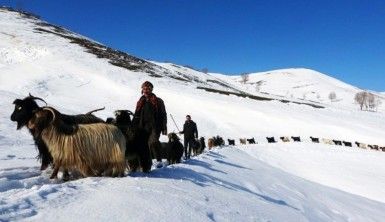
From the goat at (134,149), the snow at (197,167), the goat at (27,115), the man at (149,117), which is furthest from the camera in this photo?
the man at (149,117)

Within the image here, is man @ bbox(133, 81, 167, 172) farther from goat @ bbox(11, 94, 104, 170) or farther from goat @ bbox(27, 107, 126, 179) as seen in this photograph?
goat @ bbox(11, 94, 104, 170)

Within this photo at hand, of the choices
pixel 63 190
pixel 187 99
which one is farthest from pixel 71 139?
pixel 187 99

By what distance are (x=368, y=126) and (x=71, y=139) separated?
133ft

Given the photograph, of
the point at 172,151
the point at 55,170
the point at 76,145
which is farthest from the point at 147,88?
the point at 172,151

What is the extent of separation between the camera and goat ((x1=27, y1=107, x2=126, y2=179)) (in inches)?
287

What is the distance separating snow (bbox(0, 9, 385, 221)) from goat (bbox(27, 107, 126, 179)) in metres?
0.40

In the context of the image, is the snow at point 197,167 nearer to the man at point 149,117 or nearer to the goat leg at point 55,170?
the goat leg at point 55,170

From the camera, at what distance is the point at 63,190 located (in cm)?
604

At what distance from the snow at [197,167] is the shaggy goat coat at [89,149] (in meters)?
0.38

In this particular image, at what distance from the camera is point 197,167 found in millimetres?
11195

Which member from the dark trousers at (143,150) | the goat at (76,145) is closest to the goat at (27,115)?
the goat at (76,145)

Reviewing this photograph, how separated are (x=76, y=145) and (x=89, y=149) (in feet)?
0.69

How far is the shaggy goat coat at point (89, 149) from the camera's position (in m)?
7.29

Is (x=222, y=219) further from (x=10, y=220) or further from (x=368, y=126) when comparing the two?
(x=368, y=126)
